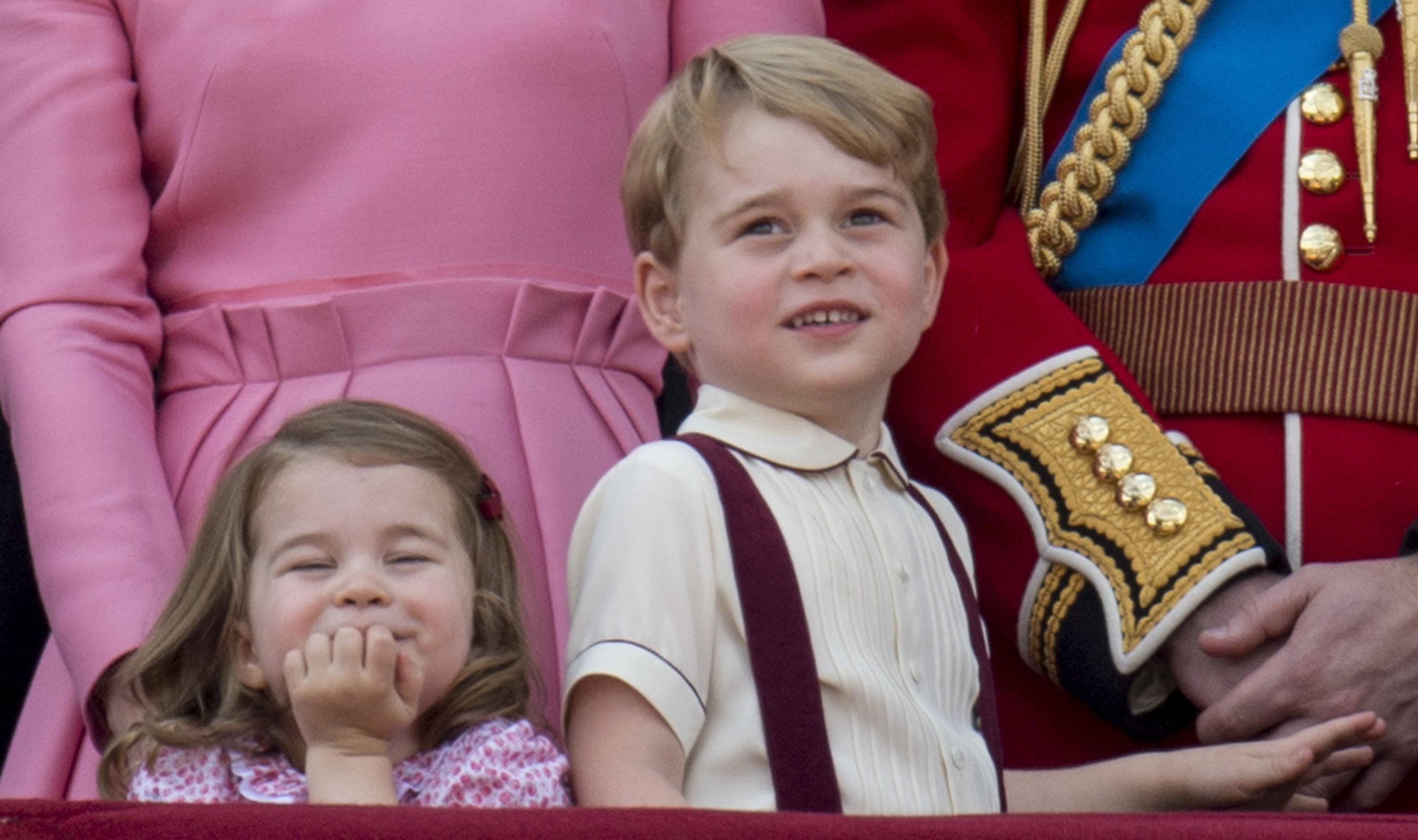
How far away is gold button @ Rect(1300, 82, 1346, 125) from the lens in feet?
6.68

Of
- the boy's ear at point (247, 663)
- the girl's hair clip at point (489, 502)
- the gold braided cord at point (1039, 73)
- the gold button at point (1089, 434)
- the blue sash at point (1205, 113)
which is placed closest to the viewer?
the boy's ear at point (247, 663)

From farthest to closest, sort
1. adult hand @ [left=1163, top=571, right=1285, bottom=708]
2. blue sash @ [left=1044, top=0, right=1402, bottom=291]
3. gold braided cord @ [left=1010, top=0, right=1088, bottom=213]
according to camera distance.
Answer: gold braided cord @ [left=1010, top=0, right=1088, bottom=213] < blue sash @ [left=1044, top=0, right=1402, bottom=291] < adult hand @ [left=1163, top=571, right=1285, bottom=708]

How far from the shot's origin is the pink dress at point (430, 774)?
1555 mm

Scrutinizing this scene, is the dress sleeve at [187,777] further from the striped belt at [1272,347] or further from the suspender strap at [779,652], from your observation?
the striped belt at [1272,347]

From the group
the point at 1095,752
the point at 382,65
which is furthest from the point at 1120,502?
the point at 382,65

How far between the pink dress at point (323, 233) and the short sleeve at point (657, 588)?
27 centimetres

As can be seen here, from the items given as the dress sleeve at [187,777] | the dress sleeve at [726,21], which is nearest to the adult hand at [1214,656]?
the dress sleeve at [726,21]

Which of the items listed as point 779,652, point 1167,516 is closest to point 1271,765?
point 1167,516

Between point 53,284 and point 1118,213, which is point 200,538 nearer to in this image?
point 53,284

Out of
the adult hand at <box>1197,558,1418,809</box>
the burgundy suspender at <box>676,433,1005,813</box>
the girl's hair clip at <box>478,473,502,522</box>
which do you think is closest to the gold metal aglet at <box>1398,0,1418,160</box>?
the adult hand at <box>1197,558,1418,809</box>

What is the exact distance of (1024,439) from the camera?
6.54 feet

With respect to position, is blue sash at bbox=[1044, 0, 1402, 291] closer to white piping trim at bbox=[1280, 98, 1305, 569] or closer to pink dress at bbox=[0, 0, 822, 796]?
white piping trim at bbox=[1280, 98, 1305, 569]

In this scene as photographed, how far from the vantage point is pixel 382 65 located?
6.53ft

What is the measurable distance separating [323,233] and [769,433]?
50 centimetres
